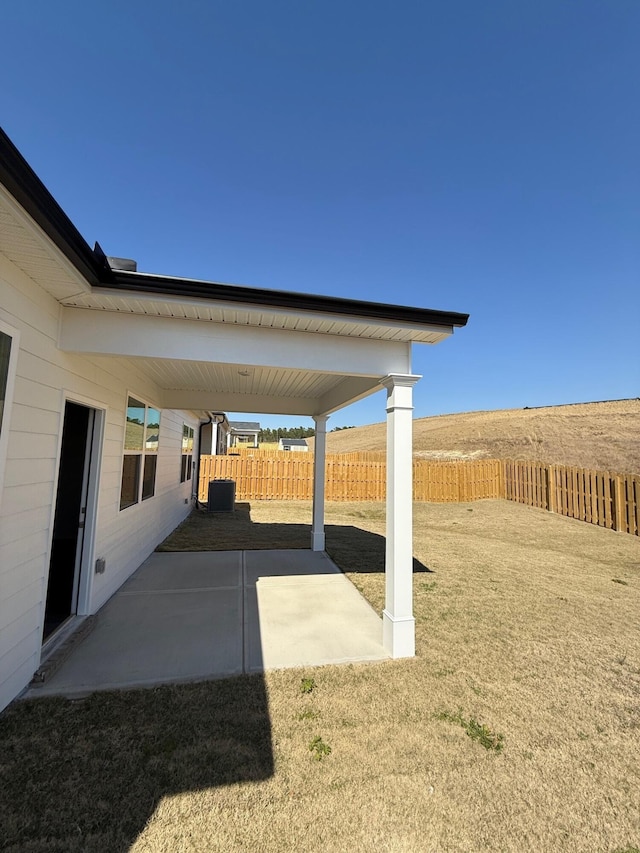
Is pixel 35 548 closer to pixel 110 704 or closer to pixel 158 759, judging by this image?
pixel 110 704

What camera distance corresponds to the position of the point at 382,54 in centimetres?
563

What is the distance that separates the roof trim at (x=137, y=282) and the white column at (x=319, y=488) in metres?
4.14

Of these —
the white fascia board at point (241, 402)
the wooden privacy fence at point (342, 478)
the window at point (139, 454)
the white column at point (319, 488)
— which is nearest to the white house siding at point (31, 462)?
the window at point (139, 454)

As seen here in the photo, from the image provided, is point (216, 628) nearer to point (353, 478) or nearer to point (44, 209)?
point (44, 209)

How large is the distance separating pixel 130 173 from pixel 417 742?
867 cm

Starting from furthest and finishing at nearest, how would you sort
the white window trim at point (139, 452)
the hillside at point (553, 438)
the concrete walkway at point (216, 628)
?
the hillside at point (553, 438)
the white window trim at point (139, 452)
the concrete walkway at point (216, 628)

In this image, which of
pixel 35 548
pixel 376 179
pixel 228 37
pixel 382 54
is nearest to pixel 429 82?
pixel 382 54

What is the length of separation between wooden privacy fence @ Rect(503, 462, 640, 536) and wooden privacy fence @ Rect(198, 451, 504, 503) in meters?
1.50

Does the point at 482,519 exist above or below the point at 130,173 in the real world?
below

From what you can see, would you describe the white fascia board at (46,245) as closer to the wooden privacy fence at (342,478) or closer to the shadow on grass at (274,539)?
the shadow on grass at (274,539)

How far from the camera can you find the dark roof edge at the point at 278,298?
9.11 feet

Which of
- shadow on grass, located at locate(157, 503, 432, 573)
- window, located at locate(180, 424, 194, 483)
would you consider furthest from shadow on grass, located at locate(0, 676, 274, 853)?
window, located at locate(180, 424, 194, 483)

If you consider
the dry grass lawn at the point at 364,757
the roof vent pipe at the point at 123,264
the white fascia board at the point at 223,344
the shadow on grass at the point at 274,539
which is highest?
the roof vent pipe at the point at 123,264

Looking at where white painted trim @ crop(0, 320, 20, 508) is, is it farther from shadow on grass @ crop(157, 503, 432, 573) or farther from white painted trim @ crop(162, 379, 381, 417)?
shadow on grass @ crop(157, 503, 432, 573)
